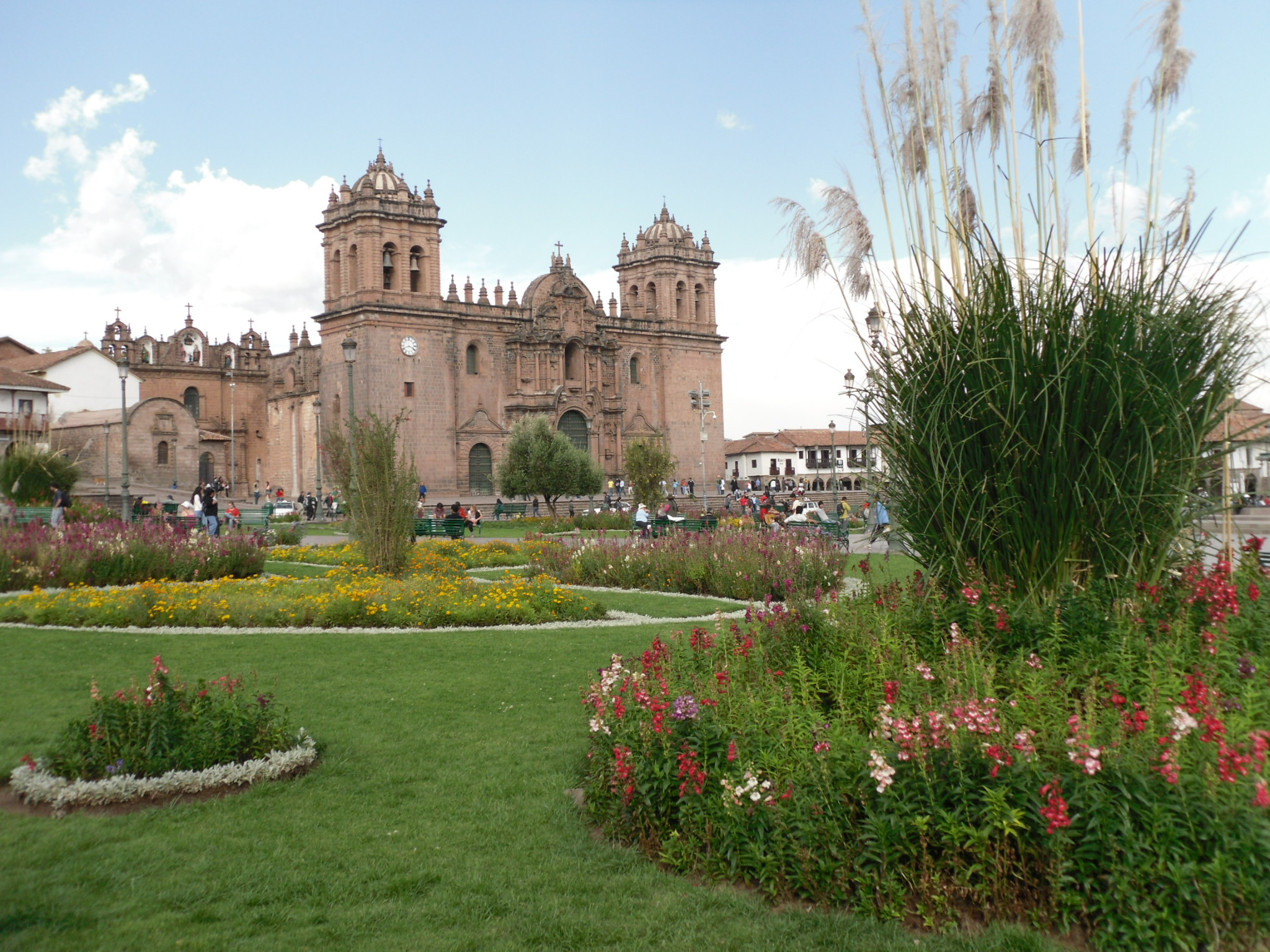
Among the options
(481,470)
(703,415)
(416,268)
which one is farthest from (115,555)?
(416,268)

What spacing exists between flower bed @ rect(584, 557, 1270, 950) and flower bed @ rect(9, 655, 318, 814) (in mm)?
1743

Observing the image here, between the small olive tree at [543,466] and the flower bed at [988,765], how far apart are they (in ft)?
97.5

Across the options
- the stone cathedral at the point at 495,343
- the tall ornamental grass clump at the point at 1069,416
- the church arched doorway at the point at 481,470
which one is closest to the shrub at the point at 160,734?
the tall ornamental grass clump at the point at 1069,416

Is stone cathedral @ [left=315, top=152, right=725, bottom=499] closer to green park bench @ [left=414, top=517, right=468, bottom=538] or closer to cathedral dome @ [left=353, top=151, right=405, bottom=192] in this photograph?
cathedral dome @ [left=353, top=151, right=405, bottom=192]

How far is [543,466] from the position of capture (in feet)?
115

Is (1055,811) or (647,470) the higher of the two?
(647,470)

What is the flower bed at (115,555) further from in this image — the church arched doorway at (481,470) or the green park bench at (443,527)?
the church arched doorway at (481,470)

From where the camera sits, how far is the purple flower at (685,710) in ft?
14.0

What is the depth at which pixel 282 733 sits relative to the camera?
551 centimetres

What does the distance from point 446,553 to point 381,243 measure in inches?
1162

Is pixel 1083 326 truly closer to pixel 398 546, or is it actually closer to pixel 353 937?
pixel 353 937

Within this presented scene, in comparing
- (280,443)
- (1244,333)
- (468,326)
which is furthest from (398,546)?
(280,443)

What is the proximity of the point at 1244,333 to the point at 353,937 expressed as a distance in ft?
15.1

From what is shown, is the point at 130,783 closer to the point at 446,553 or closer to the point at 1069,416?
the point at 1069,416
